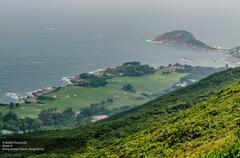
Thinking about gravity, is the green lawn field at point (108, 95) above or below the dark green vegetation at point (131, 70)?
below

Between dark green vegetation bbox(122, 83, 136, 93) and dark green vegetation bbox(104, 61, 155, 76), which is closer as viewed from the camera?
dark green vegetation bbox(122, 83, 136, 93)

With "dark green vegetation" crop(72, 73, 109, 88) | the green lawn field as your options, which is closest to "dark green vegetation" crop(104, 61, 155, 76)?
the green lawn field

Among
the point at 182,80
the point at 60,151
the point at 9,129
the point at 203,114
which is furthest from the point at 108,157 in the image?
the point at 182,80

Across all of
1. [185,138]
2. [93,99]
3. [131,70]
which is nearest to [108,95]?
[93,99]

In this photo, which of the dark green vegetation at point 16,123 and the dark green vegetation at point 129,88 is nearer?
the dark green vegetation at point 16,123

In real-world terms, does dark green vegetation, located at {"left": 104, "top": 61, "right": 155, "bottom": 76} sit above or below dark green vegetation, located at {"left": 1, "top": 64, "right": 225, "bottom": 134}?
above

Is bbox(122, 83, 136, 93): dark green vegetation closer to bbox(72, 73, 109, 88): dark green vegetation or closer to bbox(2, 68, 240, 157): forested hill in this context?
bbox(72, 73, 109, 88): dark green vegetation

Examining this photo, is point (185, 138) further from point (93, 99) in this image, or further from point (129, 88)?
point (129, 88)

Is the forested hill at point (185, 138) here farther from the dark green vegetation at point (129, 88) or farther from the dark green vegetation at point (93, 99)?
the dark green vegetation at point (129, 88)

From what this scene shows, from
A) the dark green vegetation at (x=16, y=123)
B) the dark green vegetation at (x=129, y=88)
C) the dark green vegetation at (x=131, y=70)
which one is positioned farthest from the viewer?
the dark green vegetation at (x=131, y=70)

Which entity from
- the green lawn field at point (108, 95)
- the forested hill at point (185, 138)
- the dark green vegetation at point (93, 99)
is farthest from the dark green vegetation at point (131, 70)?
the forested hill at point (185, 138)

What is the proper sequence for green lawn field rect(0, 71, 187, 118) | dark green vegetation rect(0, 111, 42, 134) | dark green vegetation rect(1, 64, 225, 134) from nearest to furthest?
dark green vegetation rect(0, 111, 42, 134) < dark green vegetation rect(1, 64, 225, 134) < green lawn field rect(0, 71, 187, 118)
